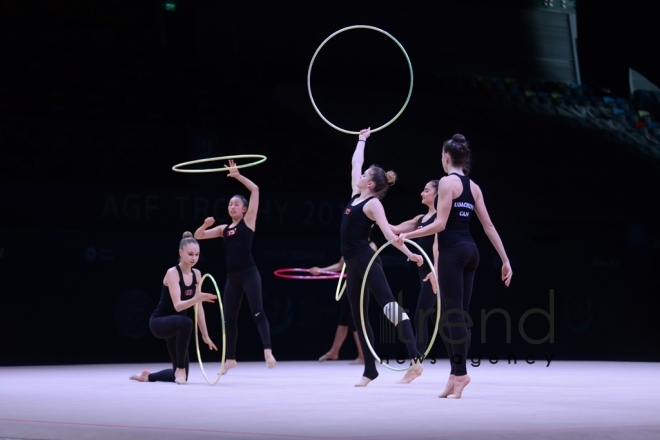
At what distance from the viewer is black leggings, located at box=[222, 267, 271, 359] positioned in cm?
899

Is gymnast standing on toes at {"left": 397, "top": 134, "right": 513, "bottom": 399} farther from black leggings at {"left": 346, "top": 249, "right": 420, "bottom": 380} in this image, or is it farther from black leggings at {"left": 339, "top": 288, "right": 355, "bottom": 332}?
black leggings at {"left": 339, "top": 288, "right": 355, "bottom": 332}

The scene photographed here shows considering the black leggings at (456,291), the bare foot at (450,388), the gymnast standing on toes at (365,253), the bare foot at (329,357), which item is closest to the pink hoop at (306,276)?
the bare foot at (329,357)

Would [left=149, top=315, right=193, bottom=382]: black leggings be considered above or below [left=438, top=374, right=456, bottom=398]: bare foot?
above

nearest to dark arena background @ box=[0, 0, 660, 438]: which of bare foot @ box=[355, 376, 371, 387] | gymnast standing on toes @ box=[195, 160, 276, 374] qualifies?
gymnast standing on toes @ box=[195, 160, 276, 374]

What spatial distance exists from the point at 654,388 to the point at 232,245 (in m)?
3.82

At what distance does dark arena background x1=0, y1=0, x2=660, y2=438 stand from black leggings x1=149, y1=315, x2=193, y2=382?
38 centimetres

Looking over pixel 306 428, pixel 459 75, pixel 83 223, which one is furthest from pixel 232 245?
pixel 459 75

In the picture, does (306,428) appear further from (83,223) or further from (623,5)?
(623,5)

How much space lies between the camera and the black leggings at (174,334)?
768cm

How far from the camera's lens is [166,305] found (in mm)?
7902

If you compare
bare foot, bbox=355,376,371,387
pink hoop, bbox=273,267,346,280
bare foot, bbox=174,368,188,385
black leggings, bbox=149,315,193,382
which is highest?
pink hoop, bbox=273,267,346,280

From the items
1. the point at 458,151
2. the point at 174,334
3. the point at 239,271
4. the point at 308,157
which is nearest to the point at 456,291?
the point at 458,151

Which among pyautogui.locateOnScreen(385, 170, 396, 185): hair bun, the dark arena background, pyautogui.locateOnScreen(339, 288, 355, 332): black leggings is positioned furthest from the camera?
pyautogui.locateOnScreen(339, 288, 355, 332): black leggings

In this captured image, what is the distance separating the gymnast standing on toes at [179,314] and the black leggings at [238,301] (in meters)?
0.98
